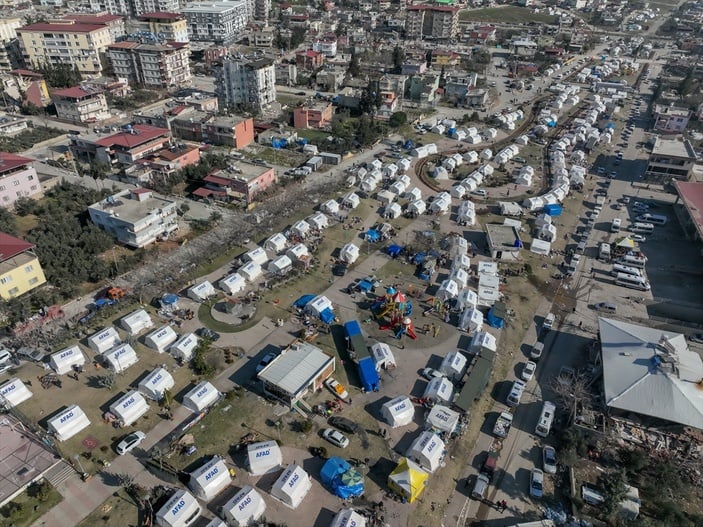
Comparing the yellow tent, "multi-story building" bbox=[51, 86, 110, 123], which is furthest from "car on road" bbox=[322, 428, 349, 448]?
"multi-story building" bbox=[51, 86, 110, 123]

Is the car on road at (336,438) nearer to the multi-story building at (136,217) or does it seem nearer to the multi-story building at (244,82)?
the multi-story building at (136,217)

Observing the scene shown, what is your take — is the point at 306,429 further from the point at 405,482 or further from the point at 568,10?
the point at 568,10

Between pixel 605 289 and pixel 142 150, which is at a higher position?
pixel 142 150

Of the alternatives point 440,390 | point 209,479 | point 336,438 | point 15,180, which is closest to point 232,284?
point 336,438

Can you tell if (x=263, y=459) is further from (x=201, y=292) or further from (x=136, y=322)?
(x=201, y=292)

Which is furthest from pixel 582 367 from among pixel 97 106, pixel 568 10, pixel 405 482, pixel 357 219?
pixel 568 10

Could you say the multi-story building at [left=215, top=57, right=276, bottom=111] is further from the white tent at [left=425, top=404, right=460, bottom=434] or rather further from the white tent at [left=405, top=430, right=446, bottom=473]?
the white tent at [left=405, top=430, right=446, bottom=473]

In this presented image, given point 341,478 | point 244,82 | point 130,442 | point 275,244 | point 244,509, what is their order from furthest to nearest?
point 244,82
point 275,244
point 130,442
point 341,478
point 244,509
